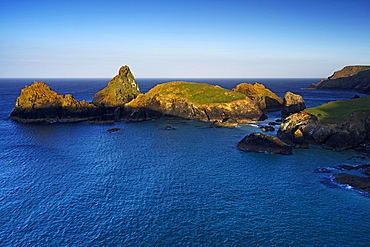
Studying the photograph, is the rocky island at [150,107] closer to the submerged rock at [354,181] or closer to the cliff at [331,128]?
the cliff at [331,128]

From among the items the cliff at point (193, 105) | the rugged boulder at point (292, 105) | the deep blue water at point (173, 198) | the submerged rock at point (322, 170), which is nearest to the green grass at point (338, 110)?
the deep blue water at point (173, 198)

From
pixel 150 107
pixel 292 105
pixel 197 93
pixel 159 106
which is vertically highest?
pixel 197 93

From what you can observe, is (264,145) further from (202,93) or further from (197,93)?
(197,93)

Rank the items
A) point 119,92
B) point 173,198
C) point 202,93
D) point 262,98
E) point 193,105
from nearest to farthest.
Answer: point 173,198
point 193,105
point 202,93
point 119,92
point 262,98

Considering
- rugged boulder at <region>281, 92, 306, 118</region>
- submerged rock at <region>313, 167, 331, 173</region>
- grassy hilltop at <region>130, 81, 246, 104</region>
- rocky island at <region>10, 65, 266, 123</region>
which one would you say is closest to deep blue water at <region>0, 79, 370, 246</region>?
submerged rock at <region>313, 167, 331, 173</region>

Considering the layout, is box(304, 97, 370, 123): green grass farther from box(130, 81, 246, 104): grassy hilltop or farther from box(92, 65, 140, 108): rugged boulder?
box(92, 65, 140, 108): rugged boulder

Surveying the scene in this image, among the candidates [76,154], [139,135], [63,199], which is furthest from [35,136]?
[63,199]

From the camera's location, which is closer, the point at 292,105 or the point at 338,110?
the point at 338,110

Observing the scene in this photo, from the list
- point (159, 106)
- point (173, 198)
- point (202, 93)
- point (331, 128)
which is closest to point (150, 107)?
point (159, 106)
